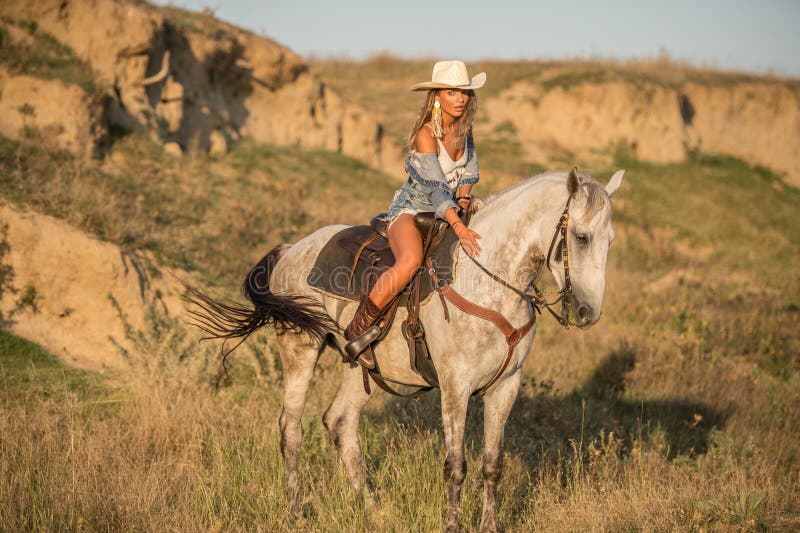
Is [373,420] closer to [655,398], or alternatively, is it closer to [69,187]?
[655,398]

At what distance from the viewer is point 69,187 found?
925 centimetres

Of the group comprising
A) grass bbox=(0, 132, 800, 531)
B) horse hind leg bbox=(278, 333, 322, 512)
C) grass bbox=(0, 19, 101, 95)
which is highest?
grass bbox=(0, 19, 101, 95)

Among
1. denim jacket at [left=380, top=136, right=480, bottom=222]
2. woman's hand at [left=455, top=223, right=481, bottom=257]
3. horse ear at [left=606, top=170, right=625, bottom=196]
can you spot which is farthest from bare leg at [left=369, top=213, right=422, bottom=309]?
horse ear at [left=606, top=170, right=625, bottom=196]

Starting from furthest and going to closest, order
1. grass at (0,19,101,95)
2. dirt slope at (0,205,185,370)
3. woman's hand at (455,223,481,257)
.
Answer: grass at (0,19,101,95) < dirt slope at (0,205,185,370) < woman's hand at (455,223,481,257)

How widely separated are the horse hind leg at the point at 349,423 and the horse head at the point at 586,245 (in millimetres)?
2238

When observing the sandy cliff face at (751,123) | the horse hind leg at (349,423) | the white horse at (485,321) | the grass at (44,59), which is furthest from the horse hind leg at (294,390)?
the sandy cliff face at (751,123)

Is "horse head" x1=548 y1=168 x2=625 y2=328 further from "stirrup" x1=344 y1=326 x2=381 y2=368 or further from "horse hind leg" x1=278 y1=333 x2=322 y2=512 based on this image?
"horse hind leg" x1=278 y1=333 x2=322 y2=512

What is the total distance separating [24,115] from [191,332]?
5.94 m

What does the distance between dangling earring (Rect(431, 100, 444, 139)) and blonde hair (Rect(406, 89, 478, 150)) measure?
34 mm

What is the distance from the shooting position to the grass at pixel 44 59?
37.2 ft

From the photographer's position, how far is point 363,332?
4484mm

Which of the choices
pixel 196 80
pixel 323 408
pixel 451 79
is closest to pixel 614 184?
pixel 451 79

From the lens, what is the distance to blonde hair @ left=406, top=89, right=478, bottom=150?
4.38 m

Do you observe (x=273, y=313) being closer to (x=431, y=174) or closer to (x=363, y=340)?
(x=363, y=340)
